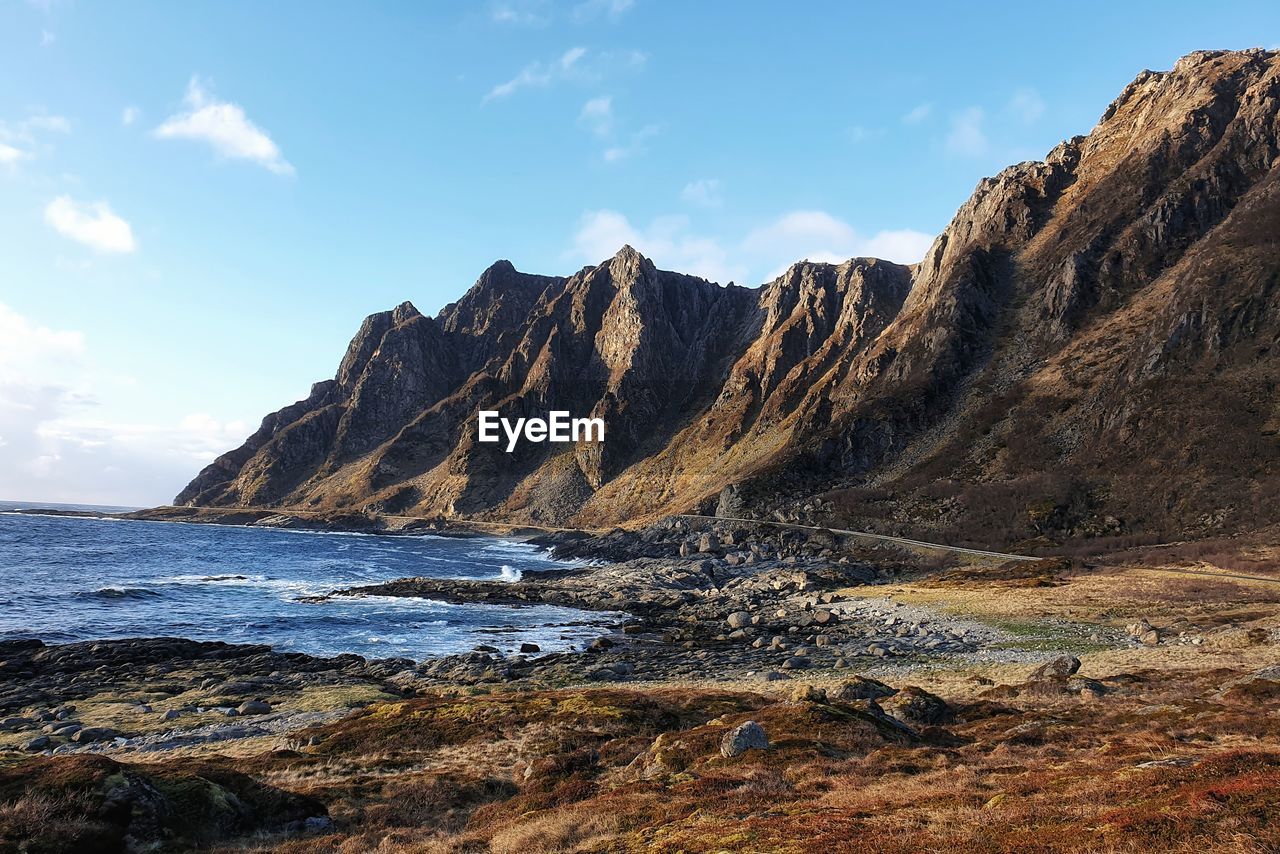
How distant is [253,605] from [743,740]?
6215 cm

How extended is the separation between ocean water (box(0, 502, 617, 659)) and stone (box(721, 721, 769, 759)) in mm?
27247

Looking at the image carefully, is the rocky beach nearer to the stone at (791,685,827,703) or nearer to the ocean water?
the stone at (791,685,827,703)

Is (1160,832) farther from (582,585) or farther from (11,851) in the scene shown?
(582,585)

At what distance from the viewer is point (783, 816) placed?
14859 millimetres

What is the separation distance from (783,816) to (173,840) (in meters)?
14.3

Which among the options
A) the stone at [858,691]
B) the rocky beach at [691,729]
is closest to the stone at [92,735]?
the rocky beach at [691,729]

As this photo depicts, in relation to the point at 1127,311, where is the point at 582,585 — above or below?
below

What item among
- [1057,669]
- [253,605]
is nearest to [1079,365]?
[1057,669]

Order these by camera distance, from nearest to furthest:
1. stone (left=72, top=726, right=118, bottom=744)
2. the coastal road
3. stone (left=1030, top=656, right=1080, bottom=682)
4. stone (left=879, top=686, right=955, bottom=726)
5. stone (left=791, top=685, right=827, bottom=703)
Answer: stone (left=879, top=686, right=955, bottom=726) < stone (left=791, top=685, right=827, bottom=703) < stone (left=72, top=726, right=118, bottom=744) < stone (left=1030, top=656, right=1080, bottom=682) < the coastal road

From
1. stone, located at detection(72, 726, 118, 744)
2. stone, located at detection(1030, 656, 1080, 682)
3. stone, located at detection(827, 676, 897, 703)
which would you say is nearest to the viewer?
stone, located at detection(72, 726, 118, 744)

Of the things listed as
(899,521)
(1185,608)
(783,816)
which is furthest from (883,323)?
(783,816)

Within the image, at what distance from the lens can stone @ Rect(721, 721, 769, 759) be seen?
22062mm

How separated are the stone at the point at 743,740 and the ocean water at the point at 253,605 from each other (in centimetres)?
2725

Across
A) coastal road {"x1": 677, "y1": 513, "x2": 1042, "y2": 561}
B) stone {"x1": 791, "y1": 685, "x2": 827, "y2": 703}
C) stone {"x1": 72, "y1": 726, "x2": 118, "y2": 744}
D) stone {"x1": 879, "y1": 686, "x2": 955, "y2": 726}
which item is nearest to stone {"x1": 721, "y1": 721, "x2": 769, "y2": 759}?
stone {"x1": 791, "y1": 685, "x2": 827, "y2": 703}
